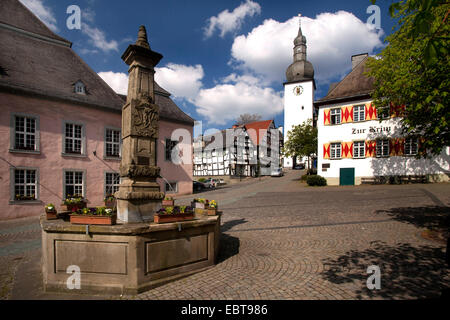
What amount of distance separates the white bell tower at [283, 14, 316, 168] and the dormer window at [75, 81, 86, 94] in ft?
149

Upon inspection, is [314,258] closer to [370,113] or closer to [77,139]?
[77,139]

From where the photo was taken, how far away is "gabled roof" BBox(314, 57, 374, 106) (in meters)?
21.6

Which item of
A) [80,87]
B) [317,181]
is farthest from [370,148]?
[80,87]

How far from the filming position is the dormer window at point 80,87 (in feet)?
50.5

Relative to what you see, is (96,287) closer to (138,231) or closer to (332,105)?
(138,231)

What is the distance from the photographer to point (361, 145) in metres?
21.8

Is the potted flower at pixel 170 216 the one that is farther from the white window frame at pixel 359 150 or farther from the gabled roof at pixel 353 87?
the gabled roof at pixel 353 87

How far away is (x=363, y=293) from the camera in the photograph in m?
→ 3.75

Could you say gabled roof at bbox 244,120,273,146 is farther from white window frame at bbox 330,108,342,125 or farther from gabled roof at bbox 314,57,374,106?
white window frame at bbox 330,108,342,125

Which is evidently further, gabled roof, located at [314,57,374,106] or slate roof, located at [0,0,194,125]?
gabled roof, located at [314,57,374,106]

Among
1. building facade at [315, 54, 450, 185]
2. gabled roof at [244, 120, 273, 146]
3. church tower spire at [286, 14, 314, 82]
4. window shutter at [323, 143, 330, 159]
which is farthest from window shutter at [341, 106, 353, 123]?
church tower spire at [286, 14, 314, 82]

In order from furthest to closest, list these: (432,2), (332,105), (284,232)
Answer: (332,105) → (284,232) → (432,2)
